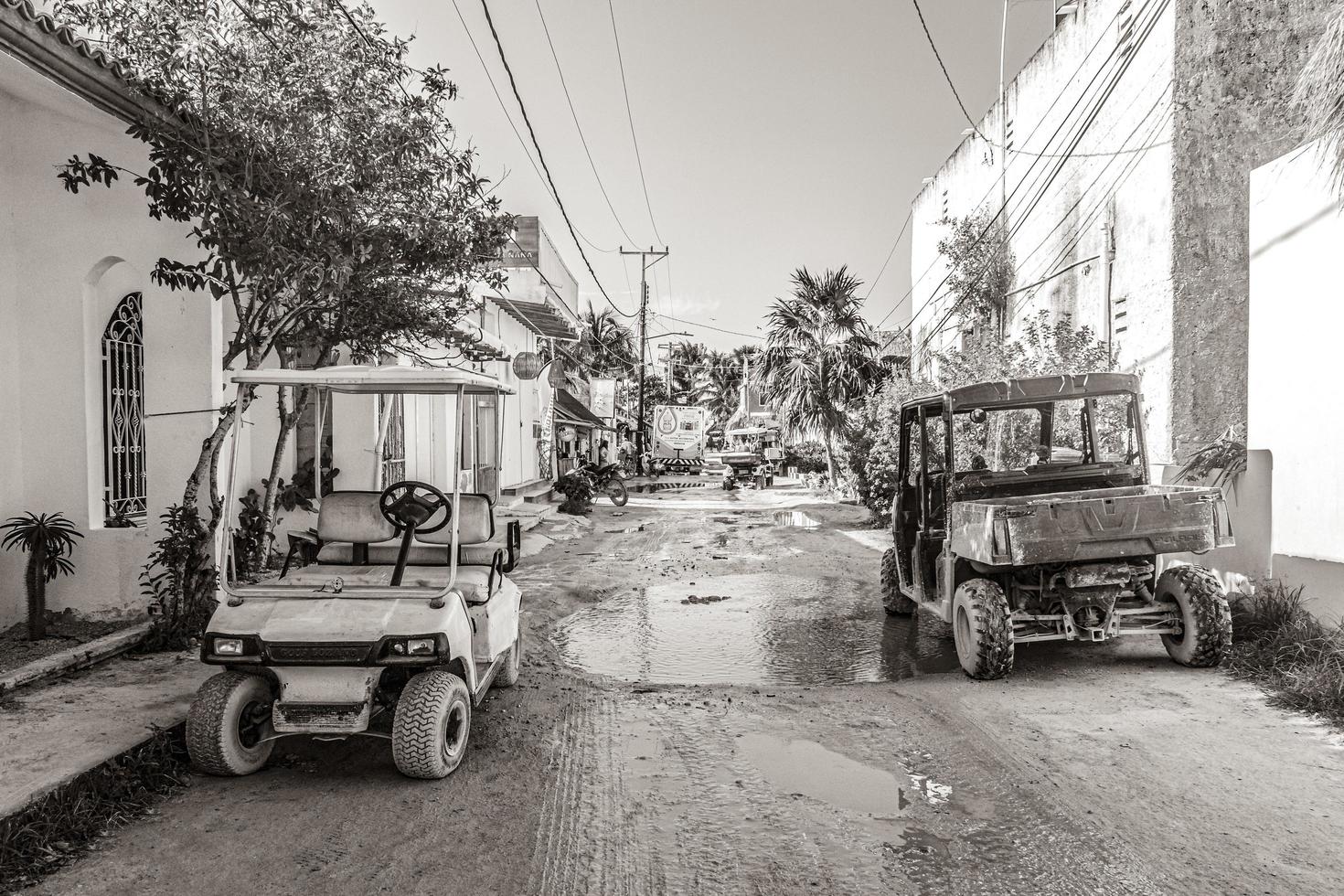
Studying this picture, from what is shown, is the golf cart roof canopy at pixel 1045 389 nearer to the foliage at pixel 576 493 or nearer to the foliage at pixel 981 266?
the foliage at pixel 981 266

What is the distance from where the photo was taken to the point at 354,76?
7098 millimetres

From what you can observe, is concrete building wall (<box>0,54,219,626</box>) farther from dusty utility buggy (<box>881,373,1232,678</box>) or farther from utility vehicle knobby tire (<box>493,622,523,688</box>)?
dusty utility buggy (<box>881,373,1232,678</box>)

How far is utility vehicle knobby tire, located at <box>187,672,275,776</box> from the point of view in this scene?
14.8 ft

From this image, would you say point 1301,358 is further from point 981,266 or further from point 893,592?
point 981,266

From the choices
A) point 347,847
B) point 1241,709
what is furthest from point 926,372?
point 347,847

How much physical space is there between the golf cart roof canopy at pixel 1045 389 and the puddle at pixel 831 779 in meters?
3.35

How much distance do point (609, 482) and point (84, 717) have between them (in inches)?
804

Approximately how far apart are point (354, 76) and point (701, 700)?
17.8 feet

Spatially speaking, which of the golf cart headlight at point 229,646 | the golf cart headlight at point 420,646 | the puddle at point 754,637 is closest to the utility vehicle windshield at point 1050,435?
the puddle at point 754,637

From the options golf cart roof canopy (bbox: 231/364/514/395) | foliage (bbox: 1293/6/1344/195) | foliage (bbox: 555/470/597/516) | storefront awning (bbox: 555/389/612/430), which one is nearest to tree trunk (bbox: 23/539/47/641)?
golf cart roof canopy (bbox: 231/364/514/395)

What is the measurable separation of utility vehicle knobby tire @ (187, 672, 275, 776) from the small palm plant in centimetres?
337

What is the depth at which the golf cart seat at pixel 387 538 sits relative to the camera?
549 centimetres

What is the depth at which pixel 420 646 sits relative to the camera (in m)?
4.55

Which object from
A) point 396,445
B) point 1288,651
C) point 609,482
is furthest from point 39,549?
point 609,482
